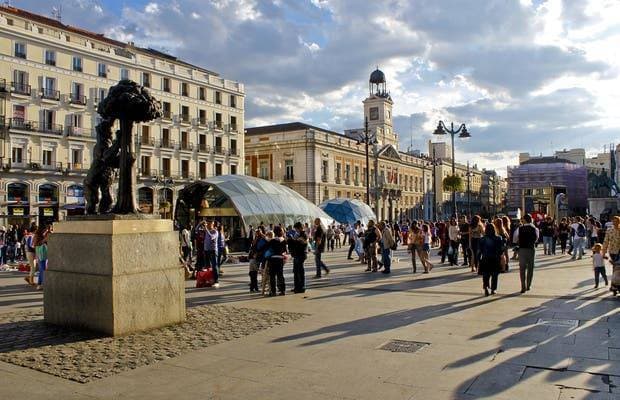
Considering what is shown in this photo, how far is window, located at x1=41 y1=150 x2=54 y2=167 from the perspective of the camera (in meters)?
43.2

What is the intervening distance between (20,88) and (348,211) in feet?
93.3

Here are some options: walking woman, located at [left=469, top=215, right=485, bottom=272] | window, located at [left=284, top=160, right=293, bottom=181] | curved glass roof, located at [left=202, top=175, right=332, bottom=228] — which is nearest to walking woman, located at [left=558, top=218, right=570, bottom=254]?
walking woman, located at [left=469, top=215, right=485, bottom=272]

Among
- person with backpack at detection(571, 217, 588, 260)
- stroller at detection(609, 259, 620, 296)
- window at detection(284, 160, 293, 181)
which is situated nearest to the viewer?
stroller at detection(609, 259, 620, 296)

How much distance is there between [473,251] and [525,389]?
11434 mm

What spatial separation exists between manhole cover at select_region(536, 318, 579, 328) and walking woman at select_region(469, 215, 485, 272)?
19.3ft

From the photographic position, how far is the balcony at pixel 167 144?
52.6 m

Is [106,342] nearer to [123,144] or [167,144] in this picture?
[123,144]

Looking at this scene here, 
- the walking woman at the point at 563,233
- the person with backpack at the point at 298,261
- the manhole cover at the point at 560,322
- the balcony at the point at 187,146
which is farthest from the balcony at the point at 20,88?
the manhole cover at the point at 560,322

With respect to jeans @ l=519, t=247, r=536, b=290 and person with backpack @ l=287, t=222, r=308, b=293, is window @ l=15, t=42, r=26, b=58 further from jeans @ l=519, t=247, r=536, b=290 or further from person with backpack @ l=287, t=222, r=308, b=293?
jeans @ l=519, t=247, r=536, b=290

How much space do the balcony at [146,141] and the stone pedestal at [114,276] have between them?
44201mm

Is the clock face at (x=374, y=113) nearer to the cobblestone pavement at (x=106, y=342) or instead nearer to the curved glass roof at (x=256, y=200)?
the curved glass roof at (x=256, y=200)

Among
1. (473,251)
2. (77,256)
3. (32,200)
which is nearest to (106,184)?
(77,256)

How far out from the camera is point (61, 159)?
44.2 meters

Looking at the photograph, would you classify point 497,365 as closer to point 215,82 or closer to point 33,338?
point 33,338
